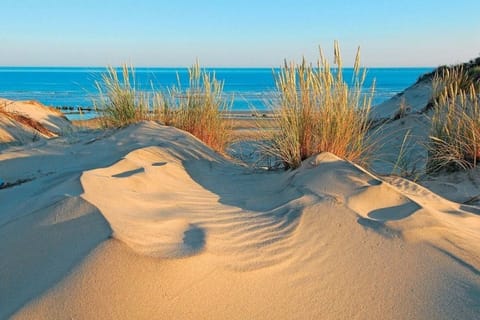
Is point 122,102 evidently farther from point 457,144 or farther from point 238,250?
point 238,250

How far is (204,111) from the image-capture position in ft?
21.4

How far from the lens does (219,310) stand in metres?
2.13

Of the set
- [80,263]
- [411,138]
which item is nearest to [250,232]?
[80,263]

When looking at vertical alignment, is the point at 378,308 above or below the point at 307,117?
below

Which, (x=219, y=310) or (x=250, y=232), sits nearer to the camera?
(x=219, y=310)

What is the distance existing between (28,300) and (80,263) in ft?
0.84

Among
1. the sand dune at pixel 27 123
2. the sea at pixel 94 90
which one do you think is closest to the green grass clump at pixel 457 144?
the sea at pixel 94 90

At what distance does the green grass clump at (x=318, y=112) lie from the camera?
14.7 ft

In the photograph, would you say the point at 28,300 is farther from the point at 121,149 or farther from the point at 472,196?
the point at 472,196

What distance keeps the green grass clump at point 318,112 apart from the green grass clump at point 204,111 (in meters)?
1.80

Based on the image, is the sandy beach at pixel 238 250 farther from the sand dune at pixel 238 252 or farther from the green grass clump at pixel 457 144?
Answer: the green grass clump at pixel 457 144

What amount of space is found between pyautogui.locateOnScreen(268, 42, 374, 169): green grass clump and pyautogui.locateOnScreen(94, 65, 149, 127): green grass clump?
3007mm

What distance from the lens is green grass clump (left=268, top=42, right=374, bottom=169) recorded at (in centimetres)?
447

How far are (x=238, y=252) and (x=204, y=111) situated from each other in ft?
13.6
